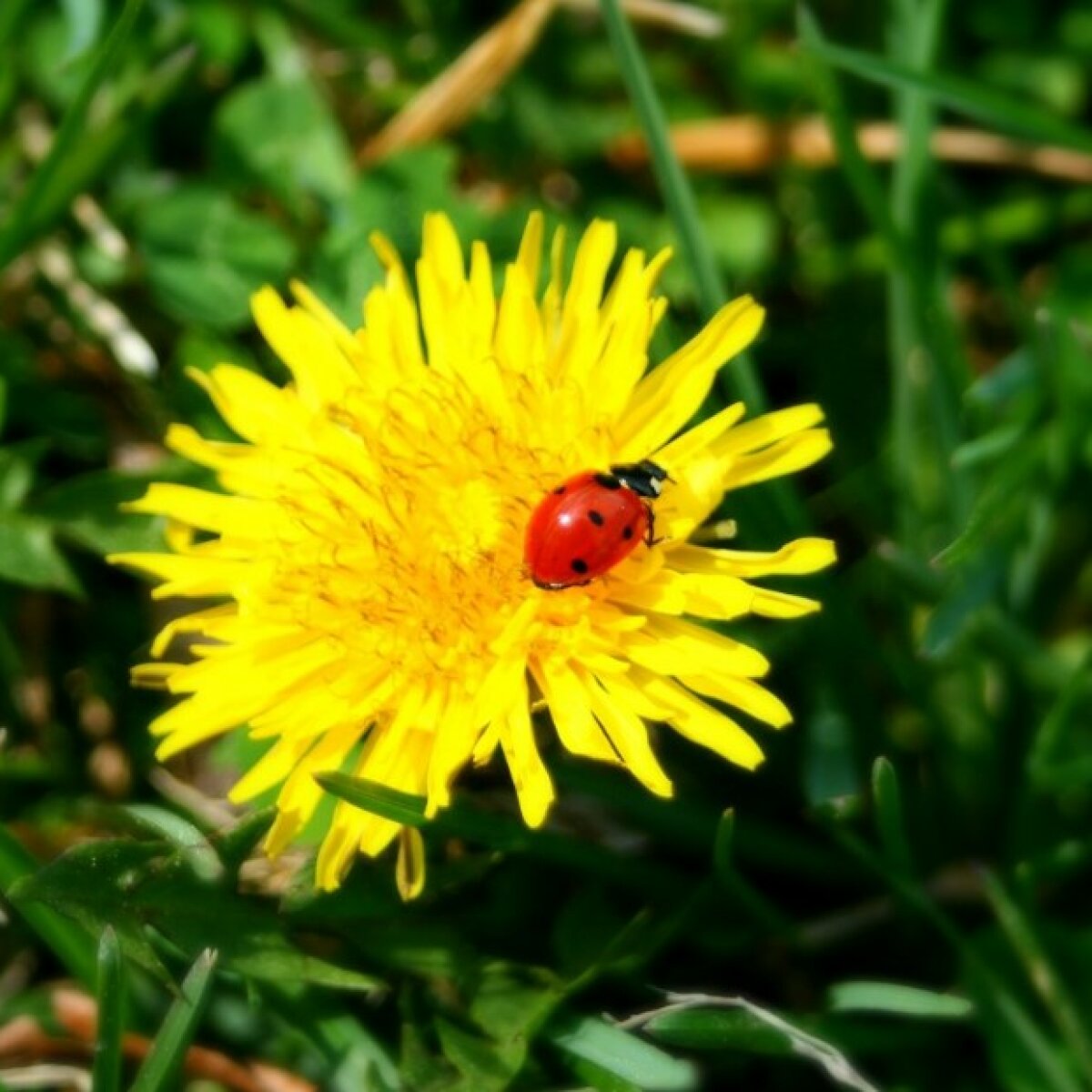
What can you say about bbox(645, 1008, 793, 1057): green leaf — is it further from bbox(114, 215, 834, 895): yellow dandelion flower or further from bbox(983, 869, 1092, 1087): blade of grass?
bbox(983, 869, 1092, 1087): blade of grass

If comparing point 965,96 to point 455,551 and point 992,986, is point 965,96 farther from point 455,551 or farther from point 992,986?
point 992,986

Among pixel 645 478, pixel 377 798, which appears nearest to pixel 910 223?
pixel 645 478

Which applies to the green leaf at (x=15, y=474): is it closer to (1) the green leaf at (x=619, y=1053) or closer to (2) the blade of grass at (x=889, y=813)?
(1) the green leaf at (x=619, y=1053)

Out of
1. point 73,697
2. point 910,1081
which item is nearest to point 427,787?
point 910,1081

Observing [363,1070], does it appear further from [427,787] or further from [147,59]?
[147,59]

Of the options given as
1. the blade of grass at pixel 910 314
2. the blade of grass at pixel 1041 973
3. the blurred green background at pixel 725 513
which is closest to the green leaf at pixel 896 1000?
the blurred green background at pixel 725 513

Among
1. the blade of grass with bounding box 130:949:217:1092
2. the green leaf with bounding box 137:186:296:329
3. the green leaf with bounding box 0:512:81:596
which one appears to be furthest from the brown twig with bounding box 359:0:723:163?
the blade of grass with bounding box 130:949:217:1092
